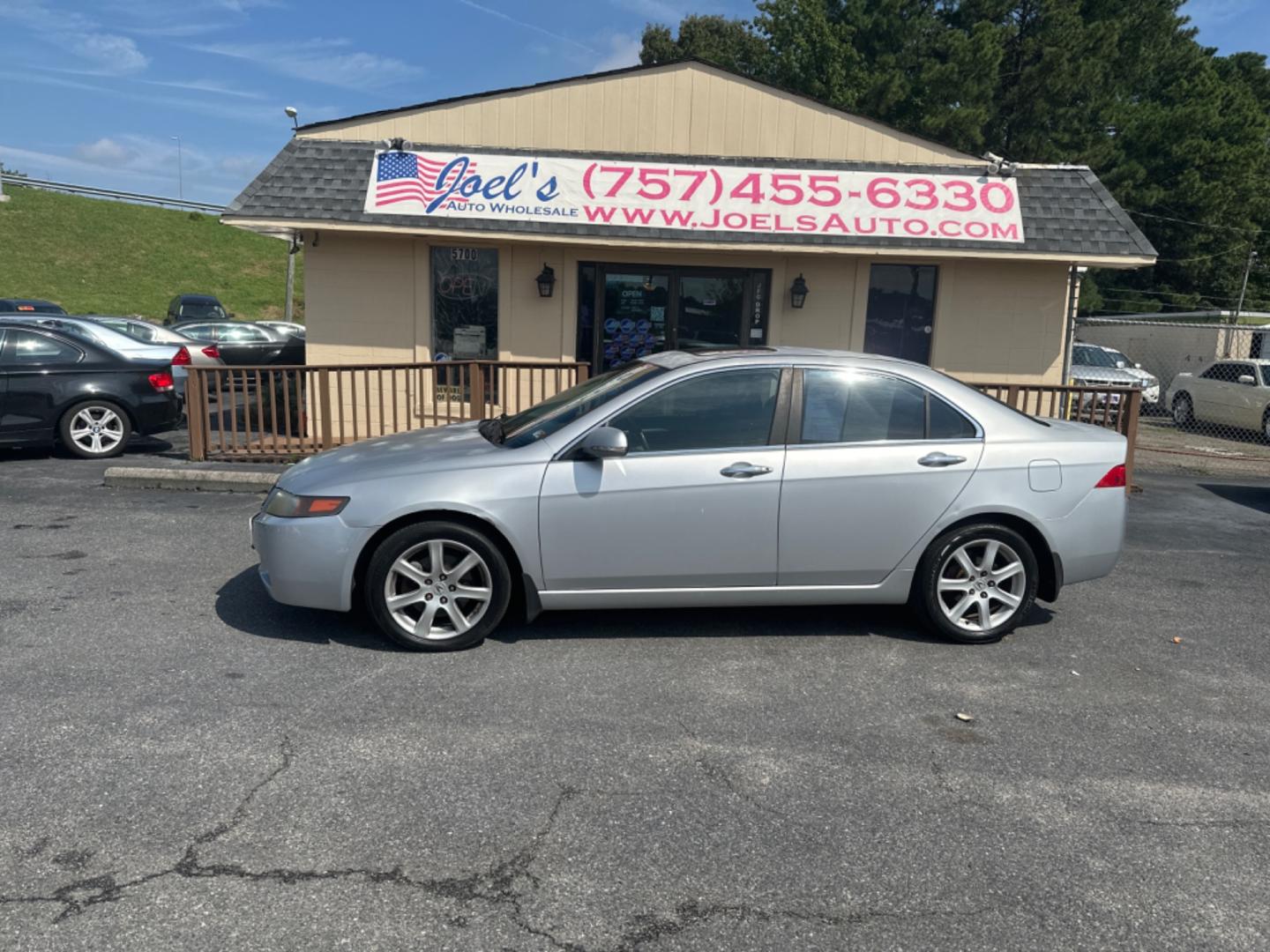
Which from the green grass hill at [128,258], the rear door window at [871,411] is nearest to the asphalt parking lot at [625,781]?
the rear door window at [871,411]

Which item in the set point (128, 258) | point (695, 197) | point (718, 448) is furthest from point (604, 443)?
point (128, 258)

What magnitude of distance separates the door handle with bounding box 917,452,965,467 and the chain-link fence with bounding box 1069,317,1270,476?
26.3 feet

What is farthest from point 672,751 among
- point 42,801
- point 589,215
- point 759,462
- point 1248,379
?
point 1248,379

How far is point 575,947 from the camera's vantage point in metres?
2.67

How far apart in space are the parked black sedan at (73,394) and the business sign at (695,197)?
10.6ft

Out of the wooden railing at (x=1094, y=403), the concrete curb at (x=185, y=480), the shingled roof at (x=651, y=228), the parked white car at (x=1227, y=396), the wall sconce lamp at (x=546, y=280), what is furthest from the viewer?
the parked white car at (x=1227, y=396)

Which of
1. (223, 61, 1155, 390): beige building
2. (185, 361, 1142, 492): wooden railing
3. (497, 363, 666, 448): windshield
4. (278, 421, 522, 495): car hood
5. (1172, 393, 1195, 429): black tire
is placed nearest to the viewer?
(278, 421, 522, 495): car hood

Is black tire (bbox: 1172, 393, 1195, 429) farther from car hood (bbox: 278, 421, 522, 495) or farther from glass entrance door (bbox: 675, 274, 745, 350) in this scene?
car hood (bbox: 278, 421, 522, 495)

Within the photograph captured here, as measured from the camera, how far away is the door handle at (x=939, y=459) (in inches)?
200

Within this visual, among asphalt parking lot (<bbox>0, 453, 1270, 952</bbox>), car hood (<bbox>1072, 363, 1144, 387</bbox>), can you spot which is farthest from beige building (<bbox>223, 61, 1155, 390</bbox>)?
car hood (<bbox>1072, 363, 1144, 387</bbox>)

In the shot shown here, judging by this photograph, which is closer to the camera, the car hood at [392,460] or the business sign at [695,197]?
the car hood at [392,460]

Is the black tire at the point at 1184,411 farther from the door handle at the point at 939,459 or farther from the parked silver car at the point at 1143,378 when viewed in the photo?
the door handle at the point at 939,459

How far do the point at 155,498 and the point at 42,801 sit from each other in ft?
18.3

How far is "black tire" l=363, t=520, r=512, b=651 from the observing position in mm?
4777
